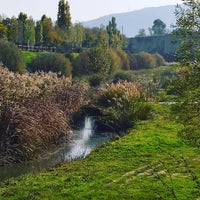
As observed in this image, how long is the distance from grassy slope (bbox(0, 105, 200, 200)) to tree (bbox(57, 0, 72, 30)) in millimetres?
41952

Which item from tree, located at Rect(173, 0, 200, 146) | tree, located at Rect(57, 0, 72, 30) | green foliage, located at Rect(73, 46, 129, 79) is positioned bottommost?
green foliage, located at Rect(73, 46, 129, 79)

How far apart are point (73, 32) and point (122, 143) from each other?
46.0 metres

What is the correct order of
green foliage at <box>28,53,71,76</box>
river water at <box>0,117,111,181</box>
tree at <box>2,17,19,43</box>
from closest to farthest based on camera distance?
river water at <box>0,117,111,181</box>, green foliage at <box>28,53,71,76</box>, tree at <box>2,17,19,43</box>

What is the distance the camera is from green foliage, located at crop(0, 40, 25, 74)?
33594mm

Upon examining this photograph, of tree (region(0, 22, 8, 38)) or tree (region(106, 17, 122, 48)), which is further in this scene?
tree (region(106, 17, 122, 48))

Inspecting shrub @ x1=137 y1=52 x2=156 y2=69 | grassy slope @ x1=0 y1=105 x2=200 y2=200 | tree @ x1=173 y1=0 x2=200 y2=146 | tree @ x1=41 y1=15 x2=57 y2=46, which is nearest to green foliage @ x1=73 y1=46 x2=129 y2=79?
tree @ x1=41 y1=15 x2=57 y2=46

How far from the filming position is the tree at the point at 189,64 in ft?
25.3

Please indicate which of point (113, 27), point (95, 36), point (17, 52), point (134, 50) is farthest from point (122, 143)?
point (134, 50)

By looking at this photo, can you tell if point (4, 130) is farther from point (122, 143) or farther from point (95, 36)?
point (95, 36)

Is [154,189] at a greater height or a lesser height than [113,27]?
lesser

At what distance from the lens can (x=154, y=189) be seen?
976 cm

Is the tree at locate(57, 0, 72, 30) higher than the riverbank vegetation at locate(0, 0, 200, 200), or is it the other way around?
the tree at locate(57, 0, 72, 30)

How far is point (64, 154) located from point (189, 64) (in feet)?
29.7

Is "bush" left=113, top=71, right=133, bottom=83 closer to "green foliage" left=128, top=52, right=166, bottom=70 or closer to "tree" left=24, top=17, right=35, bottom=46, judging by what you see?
"tree" left=24, top=17, right=35, bottom=46
